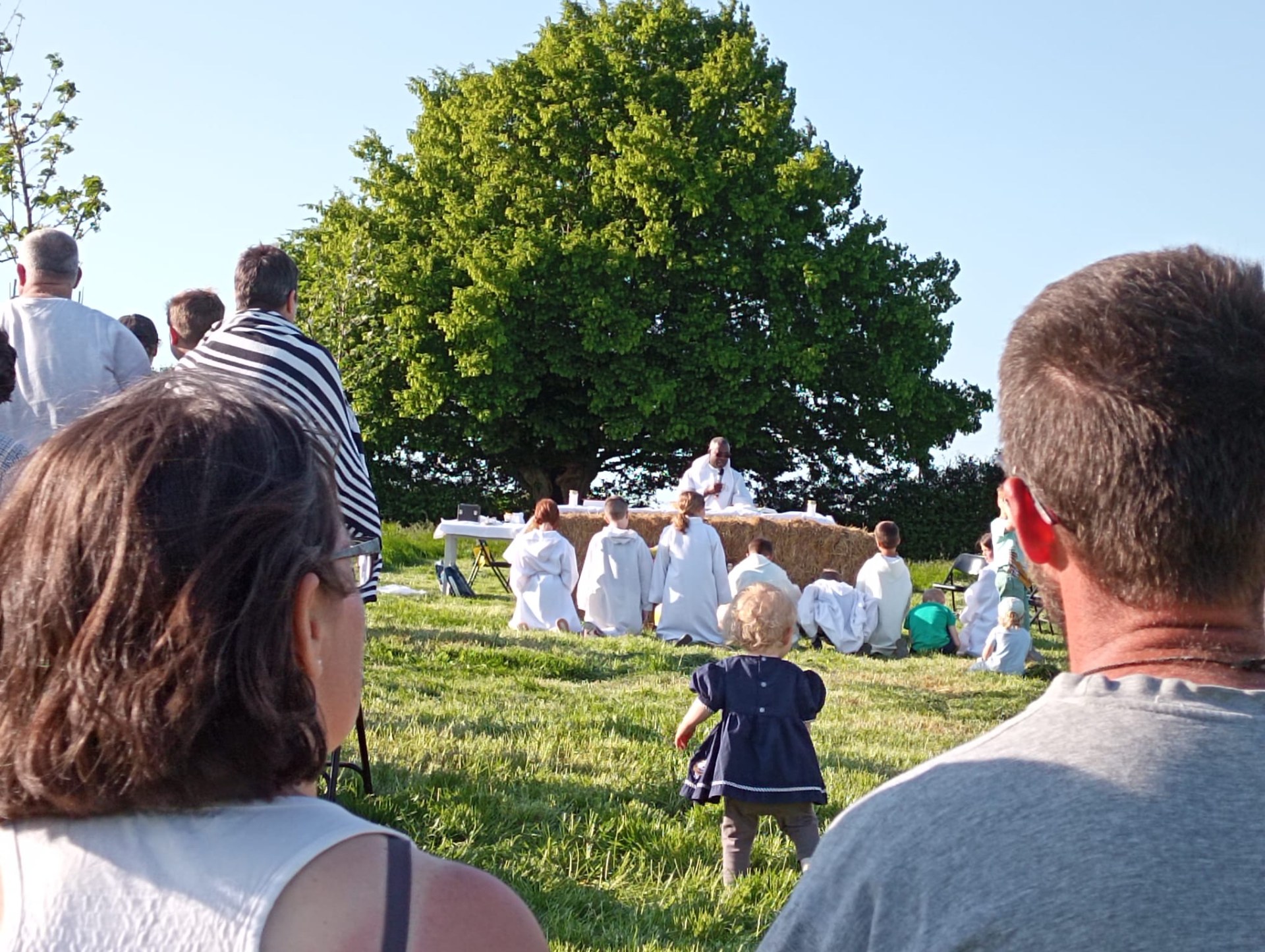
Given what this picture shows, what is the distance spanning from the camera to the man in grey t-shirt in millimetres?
1260

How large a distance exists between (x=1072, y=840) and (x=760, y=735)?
3.91m

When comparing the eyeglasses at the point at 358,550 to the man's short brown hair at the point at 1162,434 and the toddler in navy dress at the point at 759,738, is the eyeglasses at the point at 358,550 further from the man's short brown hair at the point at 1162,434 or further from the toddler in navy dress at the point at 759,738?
the toddler in navy dress at the point at 759,738

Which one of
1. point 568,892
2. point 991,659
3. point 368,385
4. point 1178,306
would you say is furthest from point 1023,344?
point 368,385

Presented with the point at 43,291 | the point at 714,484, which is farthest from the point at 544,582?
the point at 43,291

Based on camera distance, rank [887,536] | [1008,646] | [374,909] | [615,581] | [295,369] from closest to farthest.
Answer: [374,909] < [295,369] < [1008,646] < [615,581] < [887,536]

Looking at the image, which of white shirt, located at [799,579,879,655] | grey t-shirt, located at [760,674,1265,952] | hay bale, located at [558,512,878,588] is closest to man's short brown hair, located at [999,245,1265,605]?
grey t-shirt, located at [760,674,1265,952]

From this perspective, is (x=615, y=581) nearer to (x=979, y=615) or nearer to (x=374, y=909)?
(x=979, y=615)

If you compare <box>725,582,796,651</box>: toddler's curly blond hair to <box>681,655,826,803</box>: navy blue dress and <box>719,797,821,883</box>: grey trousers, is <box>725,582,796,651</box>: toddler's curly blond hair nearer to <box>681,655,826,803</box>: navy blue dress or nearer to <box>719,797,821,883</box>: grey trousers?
<box>681,655,826,803</box>: navy blue dress

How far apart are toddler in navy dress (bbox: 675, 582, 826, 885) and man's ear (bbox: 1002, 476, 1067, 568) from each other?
3537 millimetres

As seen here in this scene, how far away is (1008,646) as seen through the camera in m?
13.4

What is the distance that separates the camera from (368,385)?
3381 cm

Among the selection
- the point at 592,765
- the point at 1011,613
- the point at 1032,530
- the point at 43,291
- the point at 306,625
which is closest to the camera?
the point at 306,625

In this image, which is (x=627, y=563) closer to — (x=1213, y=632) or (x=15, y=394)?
(x=15, y=394)

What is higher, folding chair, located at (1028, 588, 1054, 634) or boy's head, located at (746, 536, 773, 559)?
boy's head, located at (746, 536, 773, 559)
